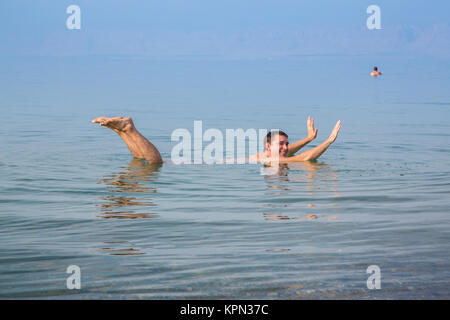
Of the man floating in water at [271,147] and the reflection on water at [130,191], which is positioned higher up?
the man floating in water at [271,147]

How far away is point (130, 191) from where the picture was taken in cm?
1098

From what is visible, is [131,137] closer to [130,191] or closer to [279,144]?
[130,191]

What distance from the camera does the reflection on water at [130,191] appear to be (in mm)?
9309

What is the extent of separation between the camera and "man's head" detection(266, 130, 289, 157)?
13.1 meters

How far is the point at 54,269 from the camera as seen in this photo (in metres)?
6.59

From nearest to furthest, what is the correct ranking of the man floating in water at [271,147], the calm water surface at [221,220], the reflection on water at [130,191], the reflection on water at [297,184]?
1. the calm water surface at [221,220]
2. the reflection on water at [130,191]
3. the reflection on water at [297,184]
4. the man floating in water at [271,147]

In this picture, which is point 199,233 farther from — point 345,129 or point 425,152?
point 345,129

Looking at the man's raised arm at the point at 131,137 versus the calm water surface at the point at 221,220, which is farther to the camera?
the man's raised arm at the point at 131,137

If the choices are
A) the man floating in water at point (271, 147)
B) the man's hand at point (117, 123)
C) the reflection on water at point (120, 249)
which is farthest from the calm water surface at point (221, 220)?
the man's hand at point (117, 123)

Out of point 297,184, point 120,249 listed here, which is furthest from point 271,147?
point 120,249

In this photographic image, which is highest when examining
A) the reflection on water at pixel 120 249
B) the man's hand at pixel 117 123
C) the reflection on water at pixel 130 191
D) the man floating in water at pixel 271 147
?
the man's hand at pixel 117 123

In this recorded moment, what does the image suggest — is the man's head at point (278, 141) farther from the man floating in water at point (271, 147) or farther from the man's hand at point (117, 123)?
the man's hand at point (117, 123)

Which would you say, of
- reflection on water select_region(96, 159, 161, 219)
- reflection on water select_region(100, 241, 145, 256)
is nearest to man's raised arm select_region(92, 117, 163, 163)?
reflection on water select_region(96, 159, 161, 219)

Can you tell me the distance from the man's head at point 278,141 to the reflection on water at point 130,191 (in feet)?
6.62
